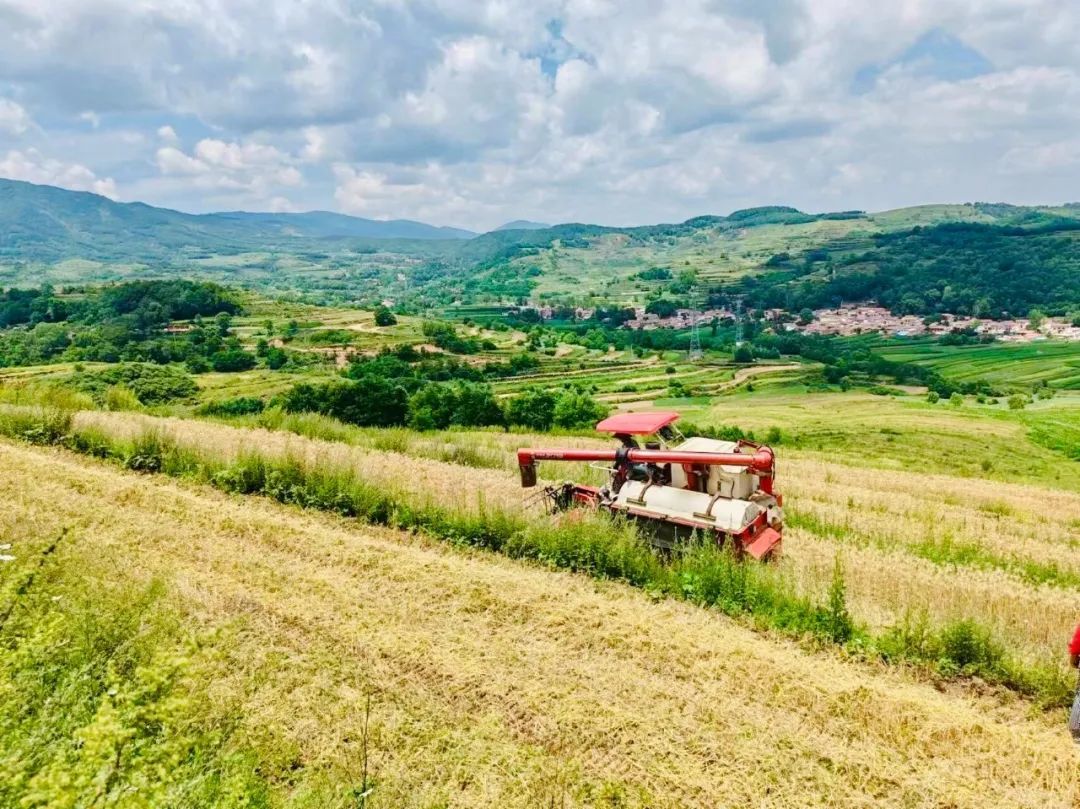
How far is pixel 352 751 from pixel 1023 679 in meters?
6.62

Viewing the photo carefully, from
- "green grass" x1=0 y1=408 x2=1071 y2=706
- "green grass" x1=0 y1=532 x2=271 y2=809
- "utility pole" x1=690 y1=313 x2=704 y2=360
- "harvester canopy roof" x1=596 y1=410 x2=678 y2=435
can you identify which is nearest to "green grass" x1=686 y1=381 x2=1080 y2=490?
"harvester canopy roof" x1=596 y1=410 x2=678 y2=435


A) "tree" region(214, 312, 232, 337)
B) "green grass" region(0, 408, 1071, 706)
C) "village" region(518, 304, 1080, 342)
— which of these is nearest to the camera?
"green grass" region(0, 408, 1071, 706)

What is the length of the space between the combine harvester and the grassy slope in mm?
1506

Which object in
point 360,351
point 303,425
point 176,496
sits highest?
point 176,496

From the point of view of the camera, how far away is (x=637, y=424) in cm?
1116

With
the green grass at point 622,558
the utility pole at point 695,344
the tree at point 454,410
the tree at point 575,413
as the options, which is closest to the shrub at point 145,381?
the tree at point 454,410

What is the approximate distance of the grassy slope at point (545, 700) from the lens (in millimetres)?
5289

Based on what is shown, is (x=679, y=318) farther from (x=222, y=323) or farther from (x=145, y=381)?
(x=145, y=381)

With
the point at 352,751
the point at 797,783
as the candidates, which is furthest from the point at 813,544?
the point at 352,751

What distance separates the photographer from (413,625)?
301 inches

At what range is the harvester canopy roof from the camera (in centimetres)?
1091

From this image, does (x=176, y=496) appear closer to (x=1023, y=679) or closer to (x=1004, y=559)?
(x=1023, y=679)

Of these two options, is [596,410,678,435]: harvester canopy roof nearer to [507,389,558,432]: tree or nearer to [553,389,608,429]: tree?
[507,389,558,432]: tree

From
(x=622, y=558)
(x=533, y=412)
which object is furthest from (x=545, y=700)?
(x=533, y=412)
